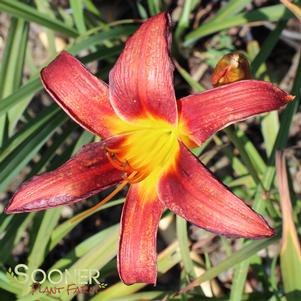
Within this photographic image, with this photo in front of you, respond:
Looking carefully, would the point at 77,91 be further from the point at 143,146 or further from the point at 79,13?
the point at 79,13

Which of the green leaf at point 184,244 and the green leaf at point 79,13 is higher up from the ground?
the green leaf at point 79,13

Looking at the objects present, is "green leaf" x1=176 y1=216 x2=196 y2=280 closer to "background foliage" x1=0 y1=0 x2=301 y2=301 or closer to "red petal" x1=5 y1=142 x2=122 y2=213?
"background foliage" x1=0 y1=0 x2=301 y2=301

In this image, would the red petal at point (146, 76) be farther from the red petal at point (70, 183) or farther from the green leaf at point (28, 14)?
the green leaf at point (28, 14)

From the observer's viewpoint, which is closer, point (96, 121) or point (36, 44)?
point (96, 121)

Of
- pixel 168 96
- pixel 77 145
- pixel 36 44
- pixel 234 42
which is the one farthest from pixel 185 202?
pixel 36 44

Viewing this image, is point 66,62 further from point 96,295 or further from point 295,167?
point 295,167

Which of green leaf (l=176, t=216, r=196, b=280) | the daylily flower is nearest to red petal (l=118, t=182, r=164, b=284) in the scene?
the daylily flower

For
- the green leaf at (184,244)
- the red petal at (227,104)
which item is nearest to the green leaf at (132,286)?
the green leaf at (184,244)
